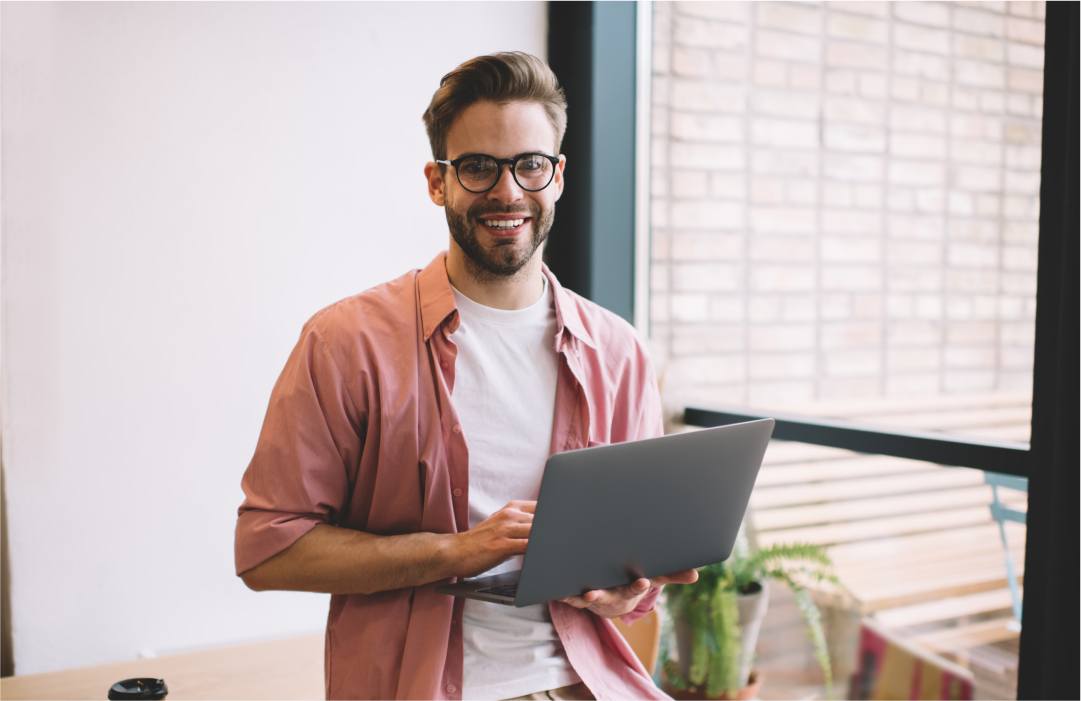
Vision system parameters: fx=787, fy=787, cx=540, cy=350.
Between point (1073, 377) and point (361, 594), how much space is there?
49.2 inches

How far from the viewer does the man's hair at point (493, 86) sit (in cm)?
128

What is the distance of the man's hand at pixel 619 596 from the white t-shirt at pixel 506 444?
0.32 ft

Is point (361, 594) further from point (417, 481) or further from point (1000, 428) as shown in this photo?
point (1000, 428)

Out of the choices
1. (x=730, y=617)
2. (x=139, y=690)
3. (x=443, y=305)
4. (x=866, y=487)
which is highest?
(x=443, y=305)

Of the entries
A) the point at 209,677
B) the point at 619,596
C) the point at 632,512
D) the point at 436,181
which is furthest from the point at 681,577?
the point at 209,677

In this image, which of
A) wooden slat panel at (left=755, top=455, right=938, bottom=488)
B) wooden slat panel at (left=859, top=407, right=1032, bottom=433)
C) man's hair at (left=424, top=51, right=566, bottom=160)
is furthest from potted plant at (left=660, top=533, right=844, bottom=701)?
man's hair at (left=424, top=51, right=566, bottom=160)

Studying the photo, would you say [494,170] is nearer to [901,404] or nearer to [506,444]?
[506,444]

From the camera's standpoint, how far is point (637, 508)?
1017mm

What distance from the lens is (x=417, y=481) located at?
1202 millimetres

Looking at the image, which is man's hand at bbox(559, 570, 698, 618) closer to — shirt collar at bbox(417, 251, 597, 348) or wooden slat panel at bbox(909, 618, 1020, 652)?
shirt collar at bbox(417, 251, 597, 348)

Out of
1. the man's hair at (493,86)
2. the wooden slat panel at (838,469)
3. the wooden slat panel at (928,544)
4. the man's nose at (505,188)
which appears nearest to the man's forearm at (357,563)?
the man's nose at (505,188)

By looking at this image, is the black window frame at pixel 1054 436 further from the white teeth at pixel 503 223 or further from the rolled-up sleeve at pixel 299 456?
the rolled-up sleeve at pixel 299 456

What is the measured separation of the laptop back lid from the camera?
950 millimetres

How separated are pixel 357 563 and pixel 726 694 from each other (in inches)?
54.6
